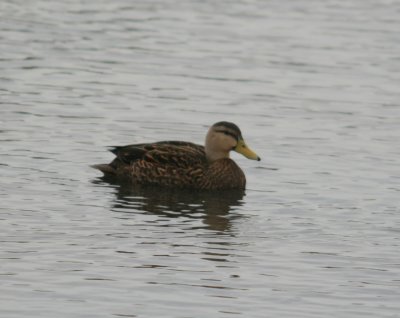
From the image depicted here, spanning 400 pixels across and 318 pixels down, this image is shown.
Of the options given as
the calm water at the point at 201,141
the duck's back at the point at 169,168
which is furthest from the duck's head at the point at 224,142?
the calm water at the point at 201,141

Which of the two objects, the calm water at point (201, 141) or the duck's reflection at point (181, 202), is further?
the duck's reflection at point (181, 202)

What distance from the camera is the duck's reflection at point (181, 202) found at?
49.9 ft

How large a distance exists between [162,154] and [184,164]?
1.03 feet

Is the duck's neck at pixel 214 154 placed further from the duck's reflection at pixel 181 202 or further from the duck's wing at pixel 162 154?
the duck's reflection at pixel 181 202

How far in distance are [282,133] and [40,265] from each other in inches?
306

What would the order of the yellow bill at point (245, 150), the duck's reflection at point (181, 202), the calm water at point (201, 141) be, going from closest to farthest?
the calm water at point (201, 141) < the duck's reflection at point (181, 202) < the yellow bill at point (245, 150)

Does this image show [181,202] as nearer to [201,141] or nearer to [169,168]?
[169,168]

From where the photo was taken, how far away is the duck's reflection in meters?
15.2

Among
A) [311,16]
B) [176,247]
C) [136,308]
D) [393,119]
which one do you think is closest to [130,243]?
[176,247]

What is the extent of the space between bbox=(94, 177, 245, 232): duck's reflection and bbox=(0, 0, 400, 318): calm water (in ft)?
0.16

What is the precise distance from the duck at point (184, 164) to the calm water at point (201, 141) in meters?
0.26

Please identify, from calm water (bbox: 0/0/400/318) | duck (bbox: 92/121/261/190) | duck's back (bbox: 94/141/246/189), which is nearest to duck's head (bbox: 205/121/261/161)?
duck (bbox: 92/121/261/190)

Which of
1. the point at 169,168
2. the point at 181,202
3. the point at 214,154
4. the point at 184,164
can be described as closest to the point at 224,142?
the point at 214,154

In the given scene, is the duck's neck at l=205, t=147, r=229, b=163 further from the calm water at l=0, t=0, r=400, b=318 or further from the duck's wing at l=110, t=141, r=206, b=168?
the calm water at l=0, t=0, r=400, b=318
